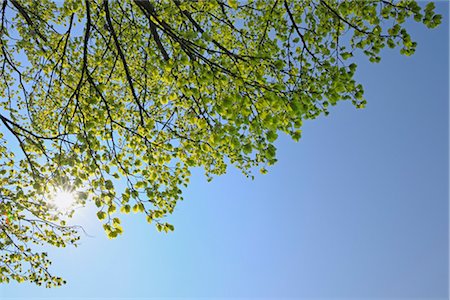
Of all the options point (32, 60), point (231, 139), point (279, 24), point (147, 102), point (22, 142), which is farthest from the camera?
point (32, 60)

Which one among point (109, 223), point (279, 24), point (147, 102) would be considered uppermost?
point (279, 24)

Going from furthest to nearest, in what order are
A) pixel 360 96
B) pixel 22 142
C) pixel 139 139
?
pixel 22 142
pixel 139 139
pixel 360 96

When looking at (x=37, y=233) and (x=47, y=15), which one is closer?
(x=37, y=233)

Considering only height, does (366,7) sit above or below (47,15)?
below

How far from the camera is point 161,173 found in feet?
20.2

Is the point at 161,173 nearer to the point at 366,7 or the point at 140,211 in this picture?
the point at 140,211

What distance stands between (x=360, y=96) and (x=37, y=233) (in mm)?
7786

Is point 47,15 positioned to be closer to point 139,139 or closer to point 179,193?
point 139,139

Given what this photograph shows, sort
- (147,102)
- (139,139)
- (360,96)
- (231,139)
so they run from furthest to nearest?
1. (147,102)
2. (139,139)
3. (360,96)
4. (231,139)

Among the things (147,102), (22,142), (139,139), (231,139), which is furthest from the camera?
(147,102)

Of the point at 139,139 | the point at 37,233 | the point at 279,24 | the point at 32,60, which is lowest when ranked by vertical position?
the point at 37,233

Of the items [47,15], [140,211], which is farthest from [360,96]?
[47,15]

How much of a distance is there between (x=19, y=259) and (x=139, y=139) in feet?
16.5

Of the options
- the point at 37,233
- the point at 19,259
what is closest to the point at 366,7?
the point at 37,233
